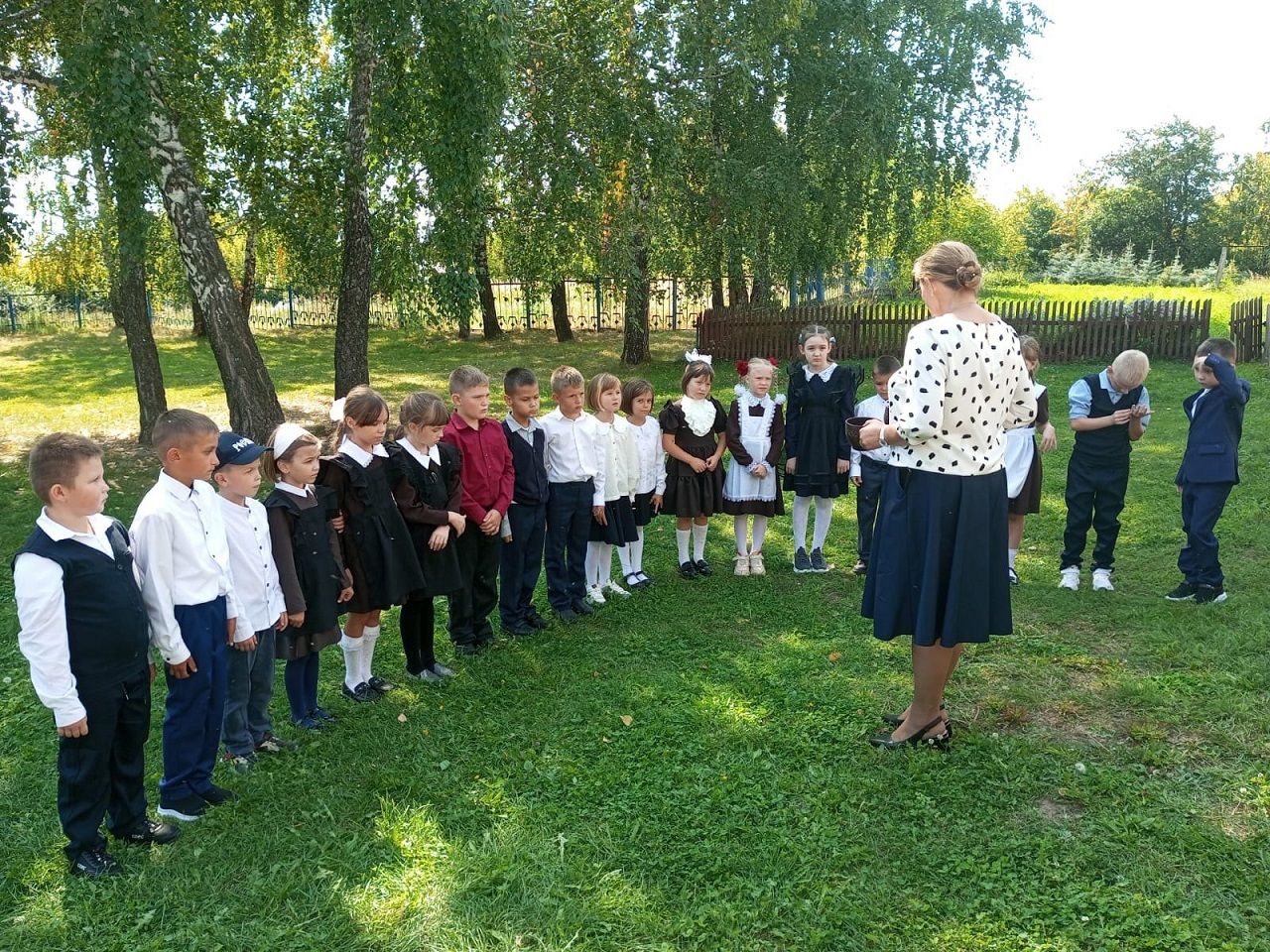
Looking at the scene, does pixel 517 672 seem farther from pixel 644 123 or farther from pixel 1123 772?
pixel 644 123

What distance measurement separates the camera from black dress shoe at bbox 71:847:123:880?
11.2 ft

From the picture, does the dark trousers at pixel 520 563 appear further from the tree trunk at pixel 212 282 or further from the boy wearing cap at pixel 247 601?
the tree trunk at pixel 212 282

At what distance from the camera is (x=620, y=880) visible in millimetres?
3357

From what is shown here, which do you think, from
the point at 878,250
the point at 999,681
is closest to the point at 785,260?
the point at 878,250

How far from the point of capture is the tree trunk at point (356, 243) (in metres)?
10.7

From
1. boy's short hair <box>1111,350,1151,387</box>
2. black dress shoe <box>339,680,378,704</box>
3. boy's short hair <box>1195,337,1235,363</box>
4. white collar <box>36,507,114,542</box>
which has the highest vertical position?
boy's short hair <box>1195,337,1235,363</box>

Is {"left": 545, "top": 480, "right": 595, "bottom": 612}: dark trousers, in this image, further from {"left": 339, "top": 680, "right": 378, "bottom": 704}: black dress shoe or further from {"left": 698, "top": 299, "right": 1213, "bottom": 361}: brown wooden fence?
{"left": 698, "top": 299, "right": 1213, "bottom": 361}: brown wooden fence

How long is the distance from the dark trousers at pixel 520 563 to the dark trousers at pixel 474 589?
9.7 inches

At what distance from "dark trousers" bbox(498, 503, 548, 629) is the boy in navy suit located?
13.3 ft

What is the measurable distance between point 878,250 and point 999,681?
14.6m

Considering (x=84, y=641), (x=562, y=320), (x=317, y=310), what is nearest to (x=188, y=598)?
(x=84, y=641)

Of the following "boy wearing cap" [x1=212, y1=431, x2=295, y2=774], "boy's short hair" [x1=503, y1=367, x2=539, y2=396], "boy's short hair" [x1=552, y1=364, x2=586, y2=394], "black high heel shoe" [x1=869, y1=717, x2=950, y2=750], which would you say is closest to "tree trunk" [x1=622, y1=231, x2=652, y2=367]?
"boy's short hair" [x1=552, y1=364, x2=586, y2=394]

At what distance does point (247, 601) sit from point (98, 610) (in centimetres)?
78

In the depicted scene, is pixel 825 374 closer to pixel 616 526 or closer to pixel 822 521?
pixel 822 521
